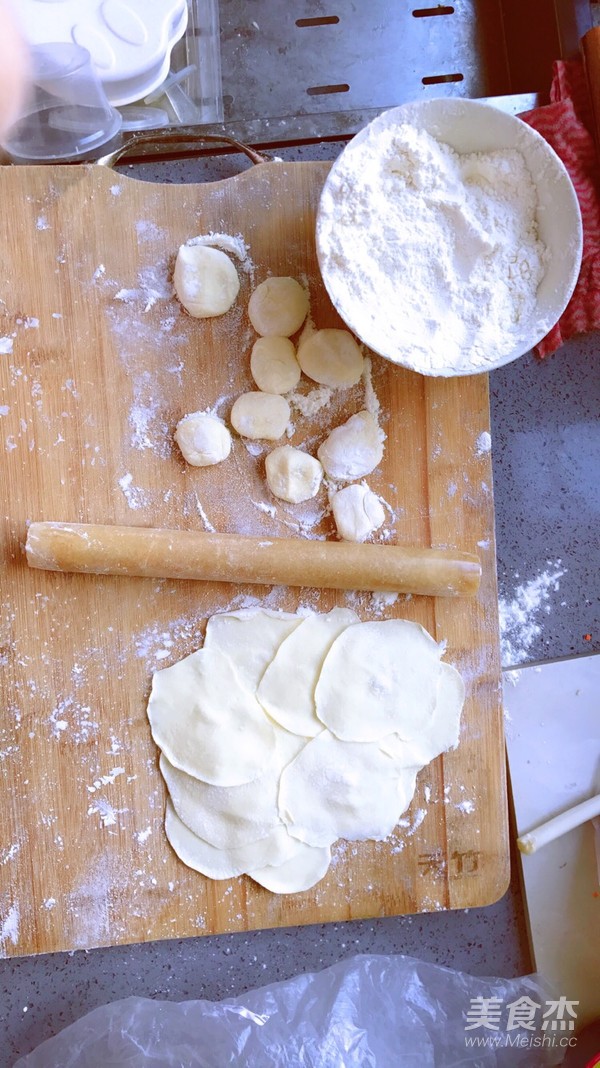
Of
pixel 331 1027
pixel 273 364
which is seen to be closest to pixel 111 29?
pixel 273 364

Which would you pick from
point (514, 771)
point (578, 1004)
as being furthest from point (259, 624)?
point (578, 1004)

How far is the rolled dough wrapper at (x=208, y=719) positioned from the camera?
840 mm

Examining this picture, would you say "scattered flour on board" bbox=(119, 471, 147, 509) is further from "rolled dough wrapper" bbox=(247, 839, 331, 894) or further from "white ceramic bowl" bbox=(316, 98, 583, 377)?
"rolled dough wrapper" bbox=(247, 839, 331, 894)

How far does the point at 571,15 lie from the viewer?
900 millimetres

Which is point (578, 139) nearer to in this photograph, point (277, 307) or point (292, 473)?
point (277, 307)

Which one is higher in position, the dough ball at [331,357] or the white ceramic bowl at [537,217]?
the white ceramic bowl at [537,217]

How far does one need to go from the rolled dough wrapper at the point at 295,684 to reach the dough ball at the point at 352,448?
0.18m

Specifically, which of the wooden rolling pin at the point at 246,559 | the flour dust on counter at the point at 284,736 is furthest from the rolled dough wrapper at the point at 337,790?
the wooden rolling pin at the point at 246,559

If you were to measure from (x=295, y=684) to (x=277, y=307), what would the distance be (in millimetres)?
402

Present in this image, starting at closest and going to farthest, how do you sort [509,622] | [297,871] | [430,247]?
1. [430,247]
2. [297,871]
3. [509,622]

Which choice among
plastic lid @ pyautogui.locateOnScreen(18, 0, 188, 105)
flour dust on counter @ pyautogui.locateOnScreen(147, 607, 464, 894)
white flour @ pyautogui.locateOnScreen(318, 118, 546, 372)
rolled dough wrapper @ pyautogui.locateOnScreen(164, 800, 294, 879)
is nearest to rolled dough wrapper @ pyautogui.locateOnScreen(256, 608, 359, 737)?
flour dust on counter @ pyautogui.locateOnScreen(147, 607, 464, 894)

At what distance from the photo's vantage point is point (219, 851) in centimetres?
85

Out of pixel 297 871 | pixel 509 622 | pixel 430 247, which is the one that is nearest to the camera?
pixel 430 247

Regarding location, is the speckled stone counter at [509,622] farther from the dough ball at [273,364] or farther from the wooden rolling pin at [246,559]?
the dough ball at [273,364]
